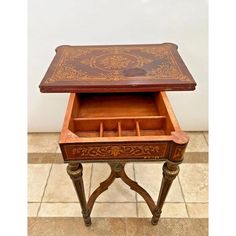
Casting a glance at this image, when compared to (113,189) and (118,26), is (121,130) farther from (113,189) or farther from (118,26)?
(118,26)

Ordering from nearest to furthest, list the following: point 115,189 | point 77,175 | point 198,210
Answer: point 77,175 < point 198,210 < point 115,189

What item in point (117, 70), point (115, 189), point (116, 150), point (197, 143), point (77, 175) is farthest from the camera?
point (197, 143)

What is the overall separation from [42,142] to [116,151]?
1088mm

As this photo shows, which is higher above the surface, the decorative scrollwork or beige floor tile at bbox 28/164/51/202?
the decorative scrollwork

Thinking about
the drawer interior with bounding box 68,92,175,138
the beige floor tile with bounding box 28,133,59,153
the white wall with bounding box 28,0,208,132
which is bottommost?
the beige floor tile with bounding box 28,133,59,153

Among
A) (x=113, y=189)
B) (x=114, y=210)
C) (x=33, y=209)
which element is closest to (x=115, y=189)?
(x=113, y=189)

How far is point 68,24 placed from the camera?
1509 mm

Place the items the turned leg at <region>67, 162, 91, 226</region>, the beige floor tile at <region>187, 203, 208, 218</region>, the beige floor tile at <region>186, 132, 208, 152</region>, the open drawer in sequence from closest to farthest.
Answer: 1. the open drawer
2. the turned leg at <region>67, 162, 91, 226</region>
3. the beige floor tile at <region>187, 203, 208, 218</region>
4. the beige floor tile at <region>186, 132, 208, 152</region>

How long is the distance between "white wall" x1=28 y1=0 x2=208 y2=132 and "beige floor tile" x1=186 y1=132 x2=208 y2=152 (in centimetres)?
39

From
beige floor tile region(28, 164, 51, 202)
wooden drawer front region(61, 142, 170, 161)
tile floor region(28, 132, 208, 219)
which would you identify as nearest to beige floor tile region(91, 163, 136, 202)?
tile floor region(28, 132, 208, 219)

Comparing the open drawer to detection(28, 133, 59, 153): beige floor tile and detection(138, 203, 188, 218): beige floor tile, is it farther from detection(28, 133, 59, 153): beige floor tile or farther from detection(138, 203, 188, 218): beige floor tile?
detection(28, 133, 59, 153): beige floor tile

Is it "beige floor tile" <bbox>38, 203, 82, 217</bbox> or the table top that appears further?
"beige floor tile" <bbox>38, 203, 82, 217</bbox>

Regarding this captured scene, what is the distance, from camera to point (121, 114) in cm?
118

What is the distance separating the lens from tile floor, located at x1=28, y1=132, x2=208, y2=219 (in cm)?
136
